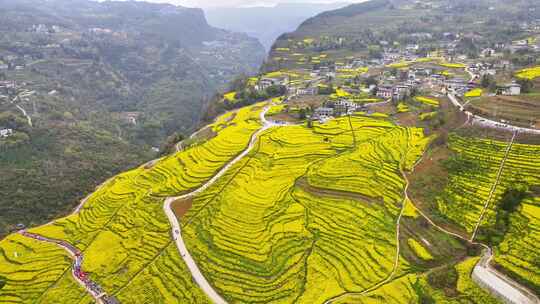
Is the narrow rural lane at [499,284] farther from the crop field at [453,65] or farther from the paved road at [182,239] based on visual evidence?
→ the crop field at [453,65]

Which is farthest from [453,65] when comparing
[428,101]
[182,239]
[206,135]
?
[182,239]

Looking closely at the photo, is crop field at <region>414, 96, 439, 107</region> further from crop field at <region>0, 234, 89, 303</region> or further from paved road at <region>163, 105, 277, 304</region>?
crop field at <region>0, 234, 89, 303</region>

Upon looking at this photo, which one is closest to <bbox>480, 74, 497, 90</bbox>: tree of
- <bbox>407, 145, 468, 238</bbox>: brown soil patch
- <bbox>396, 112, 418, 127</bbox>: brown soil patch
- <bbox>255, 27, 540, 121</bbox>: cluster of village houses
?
<bbox>255, 27, 540, 121</bbox>: cluster of village houses

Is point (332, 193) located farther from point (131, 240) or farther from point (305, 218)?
point (131, 240)

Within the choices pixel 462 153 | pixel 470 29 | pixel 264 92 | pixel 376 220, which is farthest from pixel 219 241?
pixel 470 29

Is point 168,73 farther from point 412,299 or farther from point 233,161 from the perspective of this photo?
point 412,299

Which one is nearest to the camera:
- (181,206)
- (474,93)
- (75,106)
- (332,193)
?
(332,193)

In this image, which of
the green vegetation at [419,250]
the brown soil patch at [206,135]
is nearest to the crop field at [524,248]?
the green vegetation at [419,250]
